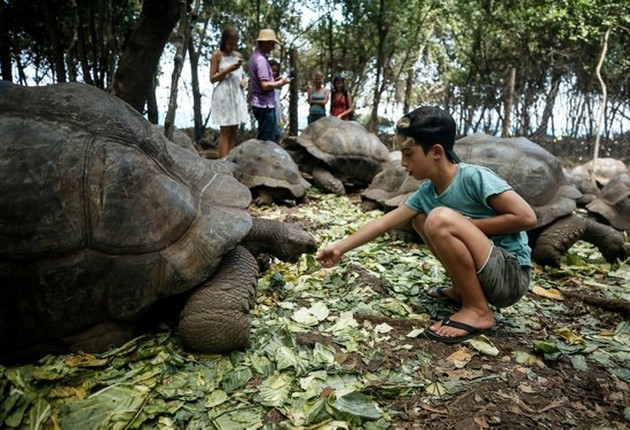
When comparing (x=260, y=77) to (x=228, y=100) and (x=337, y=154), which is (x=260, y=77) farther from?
(x=337, y=154)

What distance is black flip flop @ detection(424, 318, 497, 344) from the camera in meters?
2.54

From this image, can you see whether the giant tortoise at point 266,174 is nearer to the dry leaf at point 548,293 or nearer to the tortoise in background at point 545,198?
the tortoise in background at point 545,198

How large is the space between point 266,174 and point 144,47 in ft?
8.08

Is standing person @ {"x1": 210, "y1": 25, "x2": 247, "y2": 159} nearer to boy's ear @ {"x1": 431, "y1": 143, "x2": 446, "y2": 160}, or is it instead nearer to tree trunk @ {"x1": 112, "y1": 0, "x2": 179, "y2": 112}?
→ tree trunk @ {"x1": 112, "y1": 0, "x2": 179, "y2": 112}

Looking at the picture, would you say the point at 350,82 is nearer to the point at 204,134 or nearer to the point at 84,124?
the point at 204,134

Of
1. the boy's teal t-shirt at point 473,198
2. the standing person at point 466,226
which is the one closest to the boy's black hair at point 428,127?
the standing person at point 466,226

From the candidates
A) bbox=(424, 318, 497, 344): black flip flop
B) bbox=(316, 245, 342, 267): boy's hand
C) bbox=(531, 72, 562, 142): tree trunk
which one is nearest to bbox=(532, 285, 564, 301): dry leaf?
bbox=(424, 318, 497, 344): black flip flop

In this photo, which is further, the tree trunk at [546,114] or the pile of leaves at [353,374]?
the tree trunk at [546,114]

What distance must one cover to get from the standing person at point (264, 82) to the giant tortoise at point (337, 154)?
87 centimetres

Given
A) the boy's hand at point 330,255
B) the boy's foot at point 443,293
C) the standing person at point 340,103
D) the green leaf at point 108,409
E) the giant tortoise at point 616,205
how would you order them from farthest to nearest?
1. the standing person at point 340,103
2. the giant tortoise at point 616,205
3. the boy's foot at point 443,293
4. the boy's hand at point 330,255
5. the green leaf at point 108,409

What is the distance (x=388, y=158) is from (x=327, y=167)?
117 cm

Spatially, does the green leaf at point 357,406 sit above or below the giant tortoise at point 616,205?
below

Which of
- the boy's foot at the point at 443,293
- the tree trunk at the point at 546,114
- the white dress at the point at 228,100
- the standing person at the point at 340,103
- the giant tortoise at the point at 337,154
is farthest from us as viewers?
the tree trunk at the point at 546,114

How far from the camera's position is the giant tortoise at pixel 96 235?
6.65 feet
